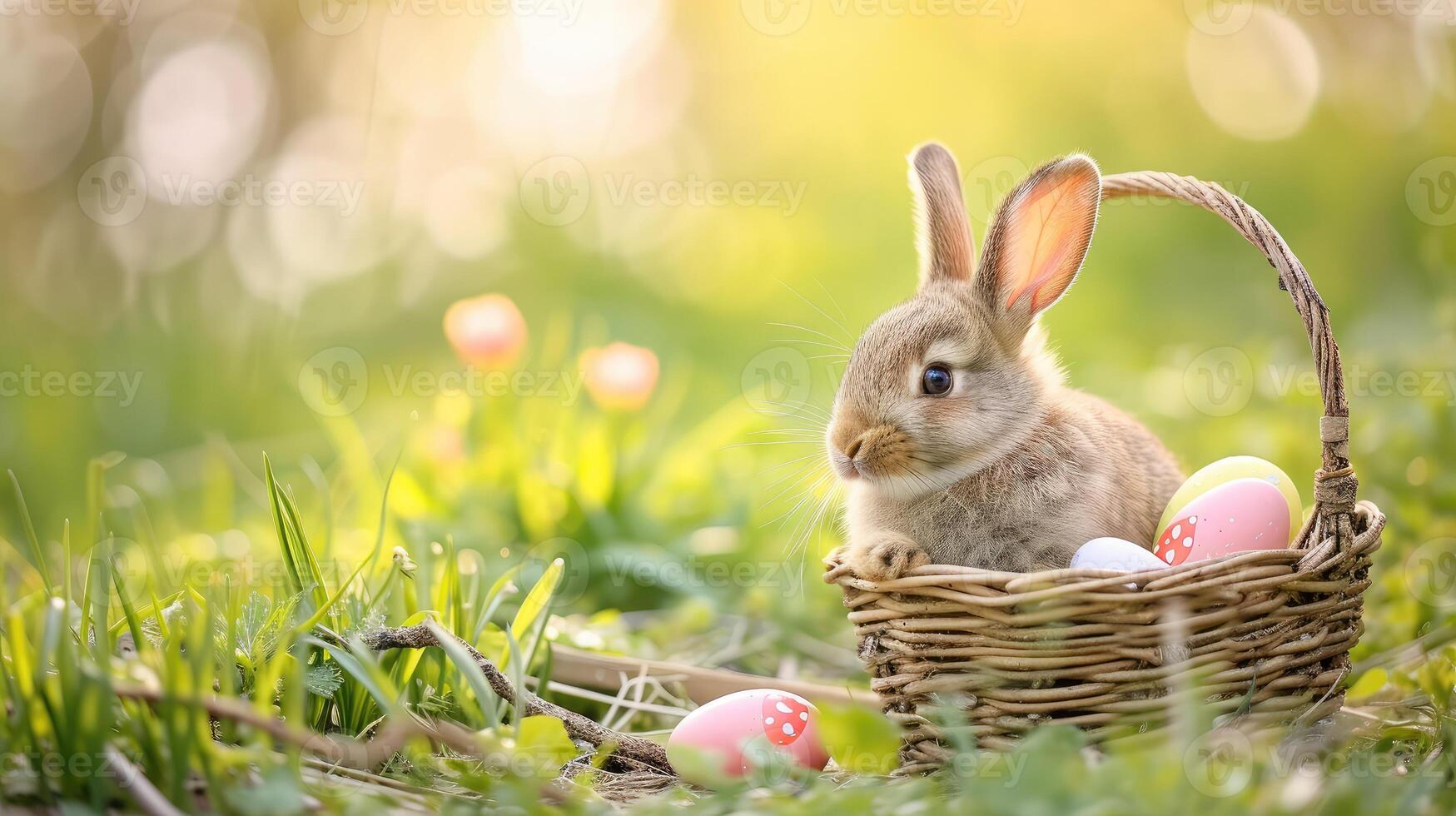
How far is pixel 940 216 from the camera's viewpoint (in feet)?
8.50

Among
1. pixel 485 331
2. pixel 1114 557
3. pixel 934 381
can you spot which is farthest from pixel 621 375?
pixel 1114 557

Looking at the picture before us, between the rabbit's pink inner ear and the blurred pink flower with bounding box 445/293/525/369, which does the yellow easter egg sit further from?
the blurred pink flower with bounding box 445/293/525/369

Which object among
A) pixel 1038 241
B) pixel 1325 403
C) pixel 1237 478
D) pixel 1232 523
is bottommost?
pixel 1232 523

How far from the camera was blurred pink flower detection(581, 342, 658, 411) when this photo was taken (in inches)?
139

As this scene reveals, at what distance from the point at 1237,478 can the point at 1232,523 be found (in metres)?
0.15

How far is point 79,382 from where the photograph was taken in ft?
15.9

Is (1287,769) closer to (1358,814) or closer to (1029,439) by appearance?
(1358,814)

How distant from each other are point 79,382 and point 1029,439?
4513 mm

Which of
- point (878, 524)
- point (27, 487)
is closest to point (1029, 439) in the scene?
point (878, 524)

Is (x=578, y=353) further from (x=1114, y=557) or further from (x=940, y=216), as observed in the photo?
(x=1114, y=557)

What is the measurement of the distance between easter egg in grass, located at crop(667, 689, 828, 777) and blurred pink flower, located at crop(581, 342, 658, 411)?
162 centimetres

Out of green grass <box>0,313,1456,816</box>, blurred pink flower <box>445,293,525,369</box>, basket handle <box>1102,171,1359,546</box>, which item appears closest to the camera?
green grass <box>0,313,1456,816</box>

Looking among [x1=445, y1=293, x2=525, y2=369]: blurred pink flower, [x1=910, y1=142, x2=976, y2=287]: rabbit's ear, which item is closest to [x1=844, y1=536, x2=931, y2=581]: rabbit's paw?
Result: [x1=910, y1=142, x2=976, y2=287]: rabbit's ear

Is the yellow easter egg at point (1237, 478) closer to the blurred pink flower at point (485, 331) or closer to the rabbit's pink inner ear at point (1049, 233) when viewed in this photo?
the rabbit's pink inner ear at point (1049, 233)
